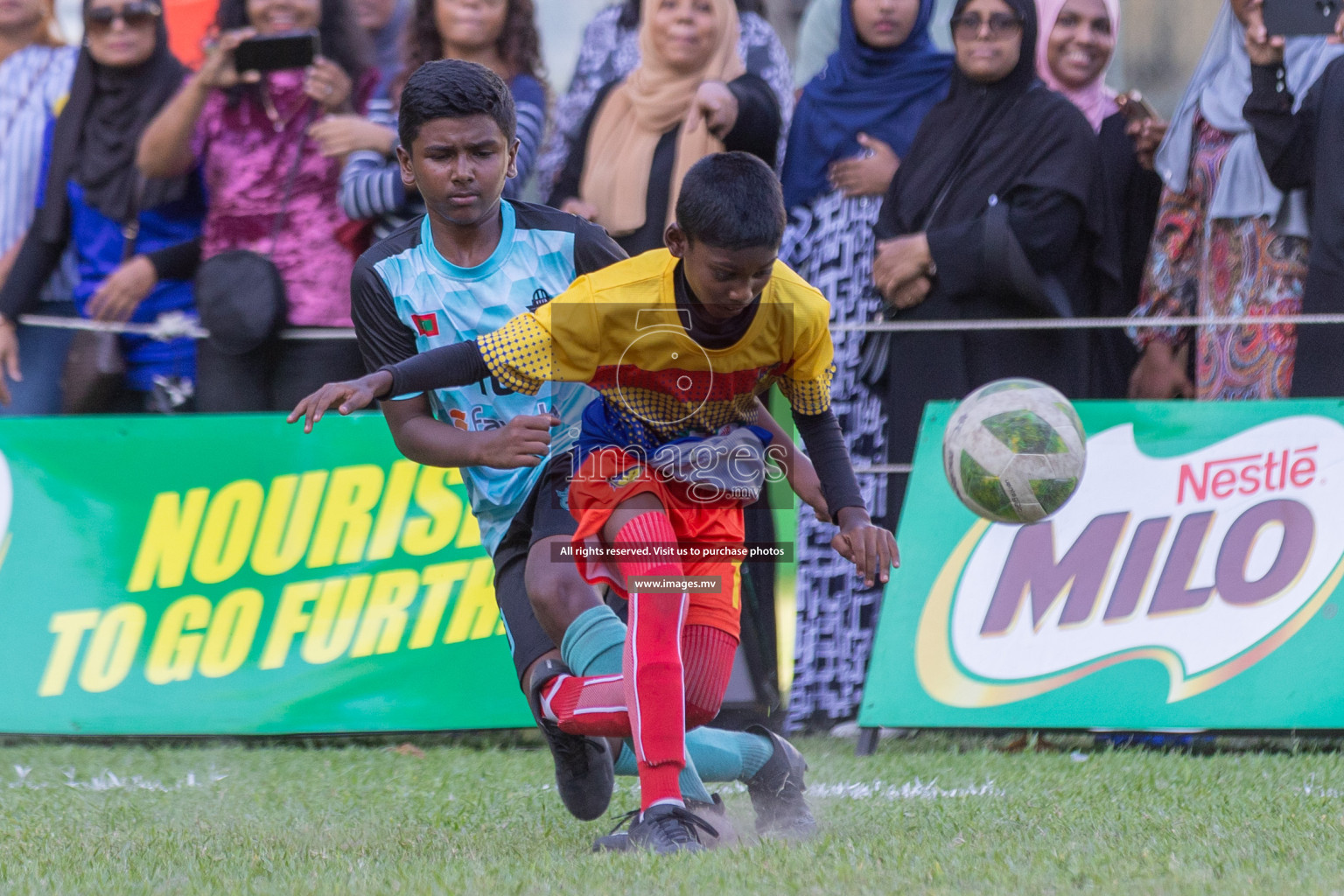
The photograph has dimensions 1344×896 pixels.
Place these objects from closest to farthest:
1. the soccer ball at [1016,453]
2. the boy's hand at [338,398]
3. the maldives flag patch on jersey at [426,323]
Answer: the boy's hand at [338,398], the maldives flag patch on jersey at [426,323], the soccer ball at [1016,453]

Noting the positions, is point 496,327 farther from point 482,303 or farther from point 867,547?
point 867,547

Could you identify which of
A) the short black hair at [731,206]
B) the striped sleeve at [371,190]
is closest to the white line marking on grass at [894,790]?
the short black hair at [731,206]

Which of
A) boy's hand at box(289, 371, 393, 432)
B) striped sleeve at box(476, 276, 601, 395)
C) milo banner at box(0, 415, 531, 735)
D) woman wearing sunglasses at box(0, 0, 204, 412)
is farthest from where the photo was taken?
woman wearing sunglasses at box(0, 0, 204, 412)

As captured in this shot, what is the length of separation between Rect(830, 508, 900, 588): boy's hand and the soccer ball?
61 cm

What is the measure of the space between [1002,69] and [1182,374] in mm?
1385

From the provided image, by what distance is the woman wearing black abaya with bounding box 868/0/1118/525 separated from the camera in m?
5.61

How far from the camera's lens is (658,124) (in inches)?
236

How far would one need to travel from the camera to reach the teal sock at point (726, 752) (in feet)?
12.7

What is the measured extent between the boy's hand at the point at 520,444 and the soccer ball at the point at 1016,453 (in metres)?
1.36

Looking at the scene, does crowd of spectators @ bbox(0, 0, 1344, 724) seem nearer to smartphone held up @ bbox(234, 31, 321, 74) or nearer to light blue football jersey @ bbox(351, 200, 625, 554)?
smartphone held up @ bbox(234, 31, 321, 74)

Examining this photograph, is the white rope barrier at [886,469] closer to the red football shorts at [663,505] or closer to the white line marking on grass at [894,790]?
the white line marking on grass at [894,790]

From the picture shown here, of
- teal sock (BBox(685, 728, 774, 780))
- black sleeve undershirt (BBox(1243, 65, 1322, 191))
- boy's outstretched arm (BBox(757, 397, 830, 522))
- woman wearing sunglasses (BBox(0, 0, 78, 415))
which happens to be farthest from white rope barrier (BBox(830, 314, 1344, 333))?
woman wearing sunglasses (BBox(0, 0, 78, 415))

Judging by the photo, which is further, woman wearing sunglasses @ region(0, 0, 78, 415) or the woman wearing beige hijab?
woman wearing sunglasses @ region(0, 0, 78, 415)

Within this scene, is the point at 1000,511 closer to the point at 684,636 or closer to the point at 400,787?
the point at 684,636
